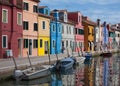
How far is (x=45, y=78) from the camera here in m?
37.3

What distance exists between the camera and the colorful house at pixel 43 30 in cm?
6662

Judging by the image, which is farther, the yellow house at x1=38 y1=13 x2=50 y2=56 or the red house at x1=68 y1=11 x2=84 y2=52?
the red house at x1=68 y1=11 x2=84 y2=52

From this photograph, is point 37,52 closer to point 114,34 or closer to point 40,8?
point 40,8

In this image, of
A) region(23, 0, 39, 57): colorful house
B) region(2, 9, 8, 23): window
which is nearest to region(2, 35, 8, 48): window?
region(2, 9, 8, 23): window

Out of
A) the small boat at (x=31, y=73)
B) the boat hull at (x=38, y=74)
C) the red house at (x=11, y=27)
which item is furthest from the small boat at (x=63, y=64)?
the red house at (x=11, y=27)

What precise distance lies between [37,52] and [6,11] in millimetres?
14031

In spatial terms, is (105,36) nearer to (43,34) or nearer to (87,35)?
(87,35)

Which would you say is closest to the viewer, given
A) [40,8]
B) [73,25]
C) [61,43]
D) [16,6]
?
[16,6]

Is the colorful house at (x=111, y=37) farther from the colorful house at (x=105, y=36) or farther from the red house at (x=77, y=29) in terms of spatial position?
the red house at (x=77, y=29)

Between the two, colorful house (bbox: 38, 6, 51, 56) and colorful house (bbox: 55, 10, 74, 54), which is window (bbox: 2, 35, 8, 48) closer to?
colorful house (bbox: 38, 6, 51, 56)

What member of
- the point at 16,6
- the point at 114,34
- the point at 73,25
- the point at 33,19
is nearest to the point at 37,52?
the point at 33,19

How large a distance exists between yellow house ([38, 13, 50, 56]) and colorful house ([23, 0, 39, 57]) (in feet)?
5.70

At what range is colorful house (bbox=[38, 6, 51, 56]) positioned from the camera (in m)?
66.6

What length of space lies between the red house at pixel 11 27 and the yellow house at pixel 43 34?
930cm
